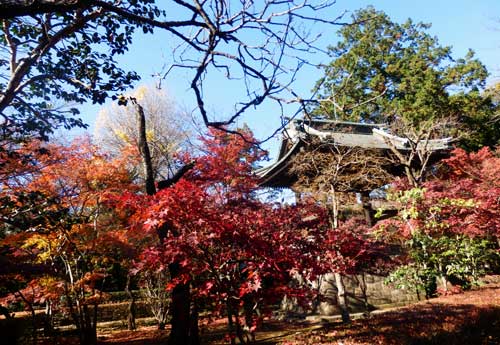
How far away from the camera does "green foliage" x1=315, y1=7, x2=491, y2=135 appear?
66.6 ft

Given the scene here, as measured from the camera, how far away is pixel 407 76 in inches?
858

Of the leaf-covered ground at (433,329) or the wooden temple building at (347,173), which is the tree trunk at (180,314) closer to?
the leaf-covered ground at (433,329)

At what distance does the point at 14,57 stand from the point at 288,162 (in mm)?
8759

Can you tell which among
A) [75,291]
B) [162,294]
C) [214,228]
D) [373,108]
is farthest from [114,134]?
[214,228]

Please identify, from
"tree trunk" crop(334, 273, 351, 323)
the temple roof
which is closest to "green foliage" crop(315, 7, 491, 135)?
the temple roof

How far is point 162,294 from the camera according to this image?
1220 cm

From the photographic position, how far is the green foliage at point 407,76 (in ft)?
66.6

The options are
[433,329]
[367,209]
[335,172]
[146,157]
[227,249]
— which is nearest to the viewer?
[433,329]

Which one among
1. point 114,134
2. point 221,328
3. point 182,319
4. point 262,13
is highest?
point 114,134

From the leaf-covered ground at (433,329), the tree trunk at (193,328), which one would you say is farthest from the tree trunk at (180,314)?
the leaf-covered ground at (433,329)

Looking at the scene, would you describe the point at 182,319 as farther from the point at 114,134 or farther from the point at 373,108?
the point at 373,108

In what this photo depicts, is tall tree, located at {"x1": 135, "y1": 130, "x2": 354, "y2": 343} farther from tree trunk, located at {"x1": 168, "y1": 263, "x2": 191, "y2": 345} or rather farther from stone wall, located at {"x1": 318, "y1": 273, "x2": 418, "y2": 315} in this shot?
stone wall, located at {"x1": 318, "y1": 273, "x2": 418, "y2": 315}

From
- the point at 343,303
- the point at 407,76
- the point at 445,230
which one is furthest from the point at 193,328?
the point at 407,76

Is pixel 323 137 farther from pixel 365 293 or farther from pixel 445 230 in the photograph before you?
pixel 365 293
